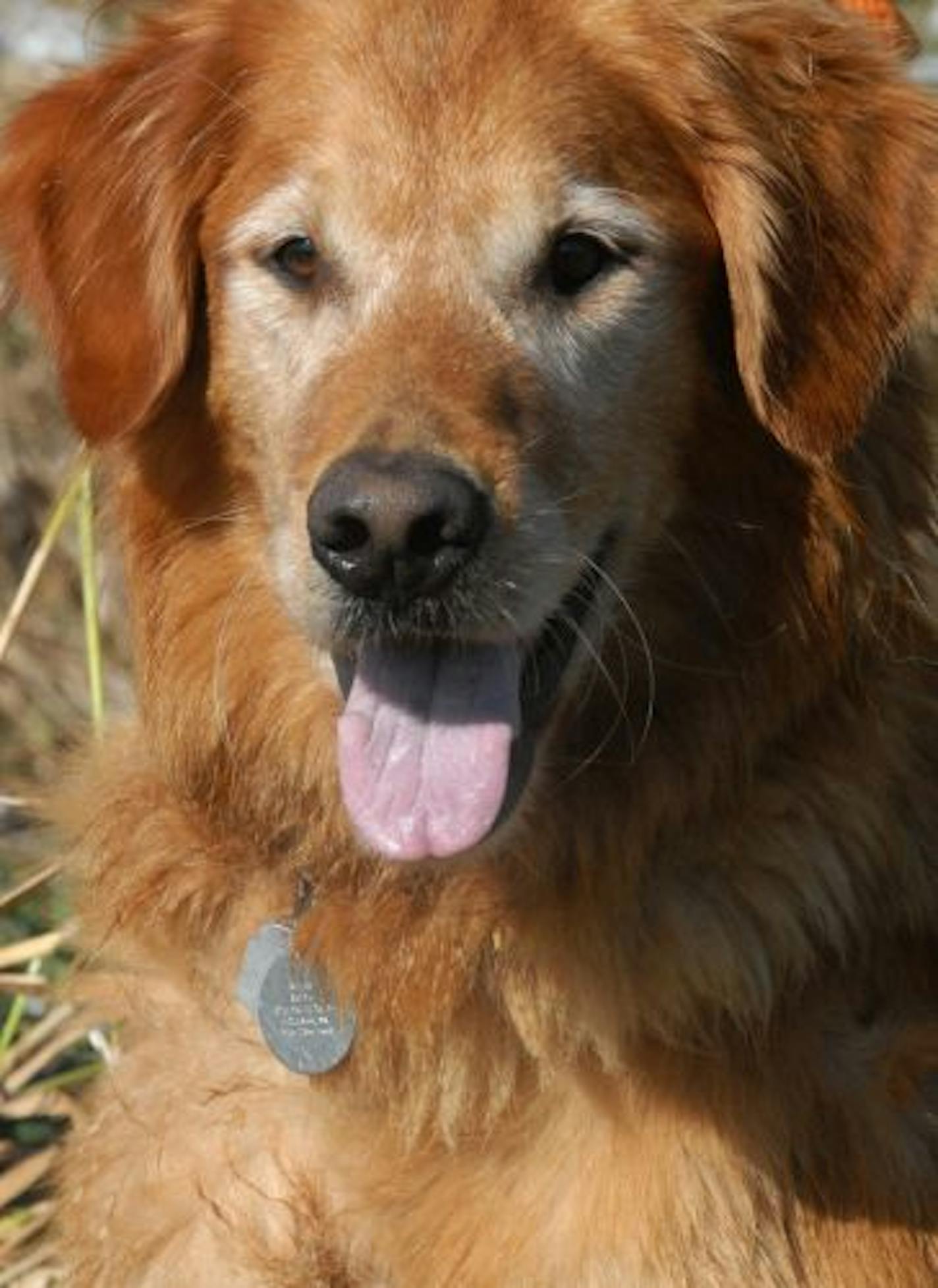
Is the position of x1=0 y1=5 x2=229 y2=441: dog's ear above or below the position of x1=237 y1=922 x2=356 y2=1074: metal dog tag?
above

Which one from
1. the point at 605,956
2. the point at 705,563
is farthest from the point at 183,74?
the point at 605,956

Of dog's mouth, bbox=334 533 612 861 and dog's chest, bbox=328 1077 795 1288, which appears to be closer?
dog's mouth, bbox=334 533 612 861

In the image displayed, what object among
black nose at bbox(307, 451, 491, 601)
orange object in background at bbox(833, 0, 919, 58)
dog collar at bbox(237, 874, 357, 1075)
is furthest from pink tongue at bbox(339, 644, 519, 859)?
orange object in background at bbox(833, 0, 919, 58)

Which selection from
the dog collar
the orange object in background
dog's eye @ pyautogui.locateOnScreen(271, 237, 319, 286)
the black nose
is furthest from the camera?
the orange object in background

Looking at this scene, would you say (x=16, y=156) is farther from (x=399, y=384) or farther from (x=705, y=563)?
(x=705, y=563)

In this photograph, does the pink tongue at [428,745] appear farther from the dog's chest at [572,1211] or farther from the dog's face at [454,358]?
the dog's chest at [572,1211]

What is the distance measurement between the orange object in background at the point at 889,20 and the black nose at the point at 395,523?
1400 millimetres

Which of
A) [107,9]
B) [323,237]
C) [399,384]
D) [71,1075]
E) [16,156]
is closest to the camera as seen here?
[399,384]

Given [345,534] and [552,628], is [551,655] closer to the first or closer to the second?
[552,628]

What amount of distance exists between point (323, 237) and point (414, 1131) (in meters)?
1.47

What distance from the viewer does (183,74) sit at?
4.42 metres

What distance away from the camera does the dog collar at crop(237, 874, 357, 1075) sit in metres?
4.44

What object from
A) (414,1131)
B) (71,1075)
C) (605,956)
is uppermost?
(605,956)

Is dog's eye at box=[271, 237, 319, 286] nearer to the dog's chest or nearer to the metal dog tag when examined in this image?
the metal dog tag
